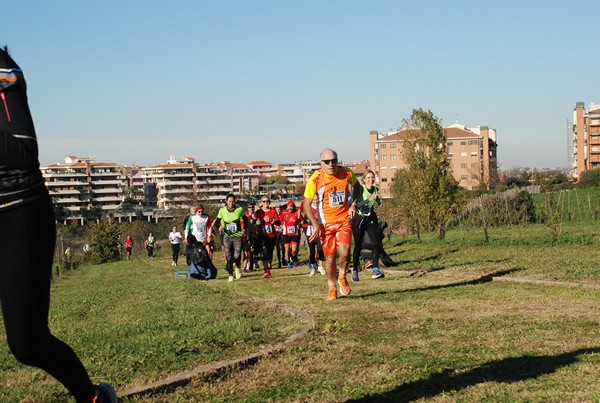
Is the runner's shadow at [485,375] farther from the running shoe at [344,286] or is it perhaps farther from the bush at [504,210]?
the bush at [504,210]

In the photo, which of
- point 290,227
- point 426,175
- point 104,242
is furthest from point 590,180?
point 290,227

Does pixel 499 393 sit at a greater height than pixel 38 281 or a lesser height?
lesser

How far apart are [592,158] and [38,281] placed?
150341 millimetres

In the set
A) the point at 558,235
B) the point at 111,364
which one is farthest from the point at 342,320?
the point at 558,235

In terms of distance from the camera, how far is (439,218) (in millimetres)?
30625

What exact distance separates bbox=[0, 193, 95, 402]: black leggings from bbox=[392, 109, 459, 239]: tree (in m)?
28.0

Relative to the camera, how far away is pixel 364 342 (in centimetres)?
729

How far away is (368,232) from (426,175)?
670 inches

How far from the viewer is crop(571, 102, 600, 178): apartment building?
142 m

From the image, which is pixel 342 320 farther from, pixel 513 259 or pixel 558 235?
pixel 558 235

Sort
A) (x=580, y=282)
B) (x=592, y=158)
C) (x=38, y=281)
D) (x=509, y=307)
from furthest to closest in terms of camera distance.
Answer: (x=592, y=158) < (x=580, y=282) < (x=509, y=307) < (x=38, y=281)

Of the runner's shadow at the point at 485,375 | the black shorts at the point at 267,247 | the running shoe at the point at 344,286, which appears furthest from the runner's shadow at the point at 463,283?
the black shorts at the point at 267,247

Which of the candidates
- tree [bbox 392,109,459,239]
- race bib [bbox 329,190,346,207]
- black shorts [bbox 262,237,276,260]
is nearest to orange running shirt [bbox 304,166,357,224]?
race bib [bbox 329,190,346,207]

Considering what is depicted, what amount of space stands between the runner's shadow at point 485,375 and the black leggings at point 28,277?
2322mm
